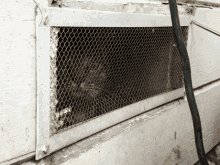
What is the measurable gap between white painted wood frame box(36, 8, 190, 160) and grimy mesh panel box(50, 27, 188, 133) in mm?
38

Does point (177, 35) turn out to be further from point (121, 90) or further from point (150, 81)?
point (150, 81)

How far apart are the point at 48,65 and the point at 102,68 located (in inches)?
14.7

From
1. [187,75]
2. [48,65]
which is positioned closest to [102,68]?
[48,65]

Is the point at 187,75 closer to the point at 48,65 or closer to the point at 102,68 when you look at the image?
the point at 102,68

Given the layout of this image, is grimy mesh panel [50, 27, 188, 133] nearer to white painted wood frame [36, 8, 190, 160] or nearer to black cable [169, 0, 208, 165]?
white painted wood frame [36, 8, 190, 160]

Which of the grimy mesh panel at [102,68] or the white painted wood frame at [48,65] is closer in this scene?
the white painted wood frame at [48,65]

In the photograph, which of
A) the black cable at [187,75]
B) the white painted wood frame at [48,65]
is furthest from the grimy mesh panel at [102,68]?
the black cable at [187,75]

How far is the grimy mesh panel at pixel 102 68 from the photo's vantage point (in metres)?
0.99

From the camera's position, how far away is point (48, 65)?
2.90ft

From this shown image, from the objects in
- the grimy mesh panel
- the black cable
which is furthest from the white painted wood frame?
the black cable

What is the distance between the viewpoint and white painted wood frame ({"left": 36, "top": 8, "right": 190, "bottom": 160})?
85cm

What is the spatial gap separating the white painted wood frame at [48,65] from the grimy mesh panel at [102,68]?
0.13 feet

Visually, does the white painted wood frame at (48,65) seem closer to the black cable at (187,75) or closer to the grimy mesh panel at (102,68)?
the grimy mesh panel at (102,68)

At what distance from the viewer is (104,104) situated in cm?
123
